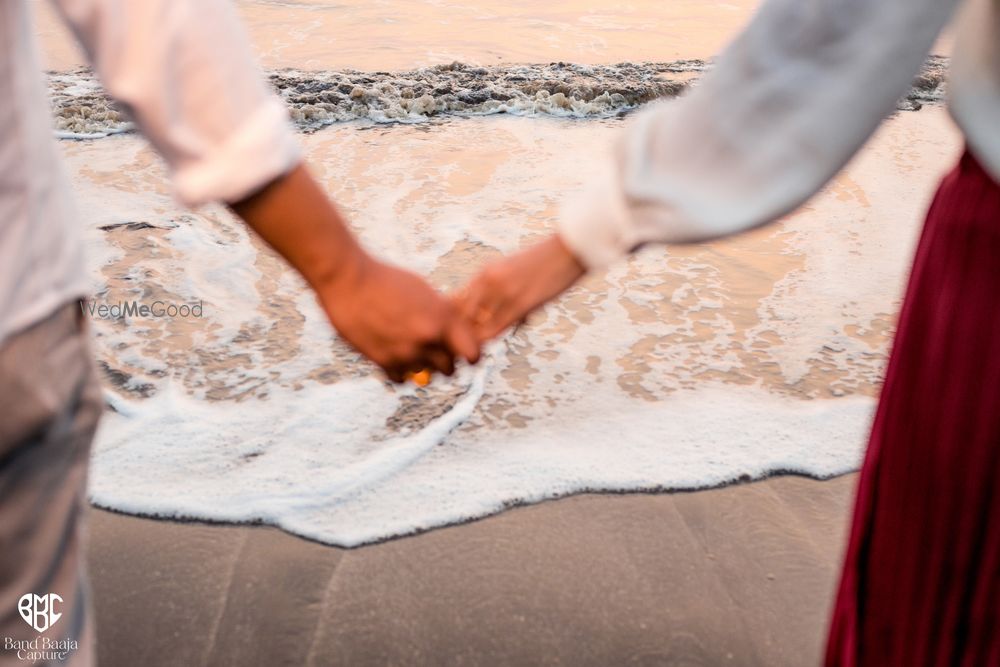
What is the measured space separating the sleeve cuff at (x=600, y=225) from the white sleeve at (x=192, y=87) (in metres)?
0.43

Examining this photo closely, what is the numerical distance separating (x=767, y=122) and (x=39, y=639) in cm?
Answer: 89

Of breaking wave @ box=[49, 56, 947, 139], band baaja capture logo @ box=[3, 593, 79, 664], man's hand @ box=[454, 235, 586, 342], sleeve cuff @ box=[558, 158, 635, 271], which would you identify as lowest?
breaking wave @ box=[49, 56, 947, 139]

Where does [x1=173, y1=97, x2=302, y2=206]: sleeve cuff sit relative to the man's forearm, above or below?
above

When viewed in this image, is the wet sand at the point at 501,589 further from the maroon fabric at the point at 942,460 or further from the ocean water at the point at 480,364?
the maroon fabric at the point at 942,460

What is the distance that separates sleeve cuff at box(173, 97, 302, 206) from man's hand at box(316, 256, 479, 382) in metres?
0.24

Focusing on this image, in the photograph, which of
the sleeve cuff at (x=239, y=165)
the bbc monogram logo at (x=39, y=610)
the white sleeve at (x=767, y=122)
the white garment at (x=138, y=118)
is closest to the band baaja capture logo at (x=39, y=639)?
the bbc monogram logo at (x=39, y=610)

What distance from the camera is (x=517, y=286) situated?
1.39 metres

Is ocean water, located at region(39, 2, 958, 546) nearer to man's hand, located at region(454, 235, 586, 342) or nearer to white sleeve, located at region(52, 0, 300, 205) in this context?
man's hand, located at region(454, 235, 586, 342)

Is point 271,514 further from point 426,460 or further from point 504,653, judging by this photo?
point 504,653

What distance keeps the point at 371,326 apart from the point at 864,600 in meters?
0.71

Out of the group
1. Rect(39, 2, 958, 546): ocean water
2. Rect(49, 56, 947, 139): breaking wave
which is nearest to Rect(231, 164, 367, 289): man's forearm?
Rect(39, 2, 958, 546): ocean water

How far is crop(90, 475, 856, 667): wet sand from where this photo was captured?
1701mm

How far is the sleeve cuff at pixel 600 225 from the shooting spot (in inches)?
45.6

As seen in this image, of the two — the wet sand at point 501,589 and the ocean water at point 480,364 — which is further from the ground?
the wet sand at point 501,589
